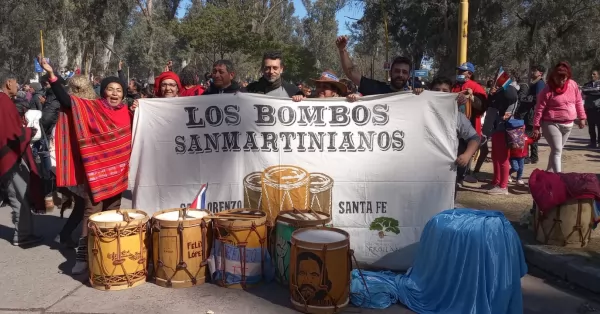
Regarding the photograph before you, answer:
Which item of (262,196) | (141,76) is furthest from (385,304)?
(141,76)

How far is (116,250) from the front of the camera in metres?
4.25

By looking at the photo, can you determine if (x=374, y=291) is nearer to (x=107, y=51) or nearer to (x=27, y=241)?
(x=27, y=241)

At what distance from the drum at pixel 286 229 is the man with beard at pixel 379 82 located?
1.58m

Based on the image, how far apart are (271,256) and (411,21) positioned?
22.9 m

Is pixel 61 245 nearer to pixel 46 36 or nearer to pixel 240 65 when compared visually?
pixel 46 36

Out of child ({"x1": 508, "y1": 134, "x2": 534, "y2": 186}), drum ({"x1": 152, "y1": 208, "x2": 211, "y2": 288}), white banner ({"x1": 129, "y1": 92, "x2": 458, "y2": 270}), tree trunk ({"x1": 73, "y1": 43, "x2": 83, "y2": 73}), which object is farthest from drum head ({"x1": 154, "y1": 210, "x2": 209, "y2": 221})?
tree trunk ({"x1": 73, "y1": 43, "x2": 83, "y2": 73})

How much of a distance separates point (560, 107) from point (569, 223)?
251 cm

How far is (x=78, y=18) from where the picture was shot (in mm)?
29672

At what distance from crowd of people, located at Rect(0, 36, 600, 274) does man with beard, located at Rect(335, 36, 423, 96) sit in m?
0.01

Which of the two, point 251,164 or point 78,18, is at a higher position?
point 78,18

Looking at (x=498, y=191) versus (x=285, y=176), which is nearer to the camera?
(x=285, y=176)

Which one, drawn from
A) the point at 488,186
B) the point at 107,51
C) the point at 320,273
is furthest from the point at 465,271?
the point at 107,51

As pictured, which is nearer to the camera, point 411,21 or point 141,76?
point 411,21

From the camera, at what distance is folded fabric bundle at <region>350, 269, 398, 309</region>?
4062 millimetres
